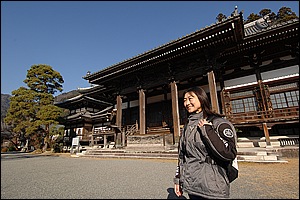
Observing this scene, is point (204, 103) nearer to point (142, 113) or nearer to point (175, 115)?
point (175, 115)

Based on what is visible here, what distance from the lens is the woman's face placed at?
169 cm

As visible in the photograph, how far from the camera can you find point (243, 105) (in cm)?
980

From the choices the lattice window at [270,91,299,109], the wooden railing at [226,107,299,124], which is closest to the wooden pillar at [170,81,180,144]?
the wooden railing at [226,107,299,124]

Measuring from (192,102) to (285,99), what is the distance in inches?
388

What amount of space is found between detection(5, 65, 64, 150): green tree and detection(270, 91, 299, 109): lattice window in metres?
18.6

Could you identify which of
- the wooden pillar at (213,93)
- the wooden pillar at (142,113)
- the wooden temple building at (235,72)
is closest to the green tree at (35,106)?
the wooden temple building at (235,72)

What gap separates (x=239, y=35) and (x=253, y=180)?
694 cm

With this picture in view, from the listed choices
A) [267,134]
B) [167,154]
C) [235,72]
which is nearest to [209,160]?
[167,154]

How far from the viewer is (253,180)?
12.3ft

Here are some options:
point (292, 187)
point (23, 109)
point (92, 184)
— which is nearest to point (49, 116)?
point (23, 109)

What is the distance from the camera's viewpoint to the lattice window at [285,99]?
8609 millimetres

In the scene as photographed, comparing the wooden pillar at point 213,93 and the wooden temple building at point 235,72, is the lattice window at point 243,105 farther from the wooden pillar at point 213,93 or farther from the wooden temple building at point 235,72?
the wooden pillar at point 213,93

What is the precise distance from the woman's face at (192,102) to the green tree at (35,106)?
1841cm

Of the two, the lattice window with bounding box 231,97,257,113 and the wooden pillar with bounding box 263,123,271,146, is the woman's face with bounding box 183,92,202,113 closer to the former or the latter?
the wooden pillar with bounding box 263,123,271,146
